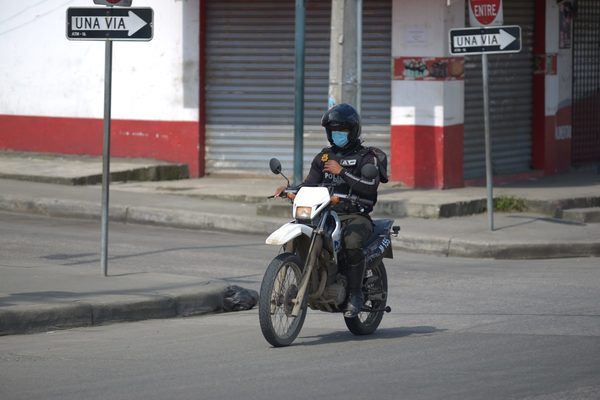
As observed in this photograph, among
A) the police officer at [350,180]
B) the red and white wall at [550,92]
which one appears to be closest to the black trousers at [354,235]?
the police officer at [350,180]

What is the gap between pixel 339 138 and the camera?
9.16 m

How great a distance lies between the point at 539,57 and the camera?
20.8m

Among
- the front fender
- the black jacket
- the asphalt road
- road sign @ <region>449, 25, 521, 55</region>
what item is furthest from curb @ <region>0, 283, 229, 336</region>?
road sign @ <region>449, 25, 521, 55</region>

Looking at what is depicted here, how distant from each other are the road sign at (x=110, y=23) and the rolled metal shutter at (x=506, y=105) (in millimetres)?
8667

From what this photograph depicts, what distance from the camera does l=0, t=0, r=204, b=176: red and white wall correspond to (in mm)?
19641

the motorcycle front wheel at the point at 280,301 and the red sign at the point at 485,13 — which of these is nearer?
the motorcycle front wheel at the point at 280,301

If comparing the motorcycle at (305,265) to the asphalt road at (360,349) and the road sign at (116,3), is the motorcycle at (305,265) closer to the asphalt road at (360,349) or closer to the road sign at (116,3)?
the asphalt road at (360,349)

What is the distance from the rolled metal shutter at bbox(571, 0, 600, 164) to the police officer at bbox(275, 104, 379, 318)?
13602 mm

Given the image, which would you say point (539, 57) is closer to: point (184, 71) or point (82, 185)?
point (184, 71)

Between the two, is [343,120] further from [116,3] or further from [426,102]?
[426,102]

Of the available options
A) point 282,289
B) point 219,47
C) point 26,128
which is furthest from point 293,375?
point 26,128

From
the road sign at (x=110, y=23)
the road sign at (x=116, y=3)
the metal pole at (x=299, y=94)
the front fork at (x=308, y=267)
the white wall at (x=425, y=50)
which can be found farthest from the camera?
the white wall at (x=425, y=50)

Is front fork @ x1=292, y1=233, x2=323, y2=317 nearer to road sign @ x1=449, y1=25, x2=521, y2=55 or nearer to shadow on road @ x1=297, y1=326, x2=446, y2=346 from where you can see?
shadow on road @ x1=297, y1=326, x2=446, y2=346

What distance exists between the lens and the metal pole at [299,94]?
55.0ft
